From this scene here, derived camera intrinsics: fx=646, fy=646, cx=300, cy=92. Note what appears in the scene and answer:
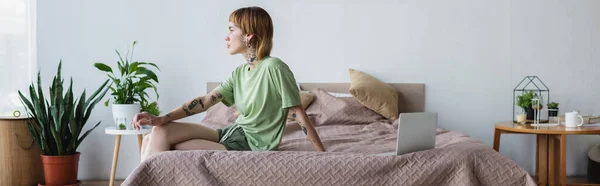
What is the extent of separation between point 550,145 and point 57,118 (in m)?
2.93

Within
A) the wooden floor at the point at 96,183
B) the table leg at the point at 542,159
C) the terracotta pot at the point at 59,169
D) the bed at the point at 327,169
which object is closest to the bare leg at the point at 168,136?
the bed at the point at 327,169

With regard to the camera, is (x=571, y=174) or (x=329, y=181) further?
(x=571, y=174)

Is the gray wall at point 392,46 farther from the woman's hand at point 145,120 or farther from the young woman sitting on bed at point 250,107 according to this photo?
the woman's hand at point 145,120

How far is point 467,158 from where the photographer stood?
2184 mm

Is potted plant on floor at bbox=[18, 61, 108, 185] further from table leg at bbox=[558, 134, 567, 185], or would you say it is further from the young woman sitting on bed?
table leg at bbox=[558, 134, 567, 185]

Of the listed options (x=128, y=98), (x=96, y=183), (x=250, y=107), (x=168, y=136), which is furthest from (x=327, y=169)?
(x=96, y=183)

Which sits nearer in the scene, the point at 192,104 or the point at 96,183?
the point at 192,104

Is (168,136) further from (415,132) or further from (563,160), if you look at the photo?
(563,160)

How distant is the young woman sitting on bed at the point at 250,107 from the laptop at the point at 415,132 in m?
0.33

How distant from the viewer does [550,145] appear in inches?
145

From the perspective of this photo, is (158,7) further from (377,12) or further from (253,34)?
(253,34)

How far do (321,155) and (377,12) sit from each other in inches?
90.4

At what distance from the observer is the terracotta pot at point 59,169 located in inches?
158

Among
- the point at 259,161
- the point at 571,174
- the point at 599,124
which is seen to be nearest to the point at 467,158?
the point at 259,161
